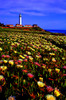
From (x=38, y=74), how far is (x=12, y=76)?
58cm

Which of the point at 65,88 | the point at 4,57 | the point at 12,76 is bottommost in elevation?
the point at 65,88

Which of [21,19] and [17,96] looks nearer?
[17,96]

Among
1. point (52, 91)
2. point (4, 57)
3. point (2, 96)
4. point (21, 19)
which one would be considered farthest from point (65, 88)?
point (21, 19)

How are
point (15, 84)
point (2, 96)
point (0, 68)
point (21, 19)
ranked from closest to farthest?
point (2, 96), point (15, 84), point (0, 68), point (21, 19)

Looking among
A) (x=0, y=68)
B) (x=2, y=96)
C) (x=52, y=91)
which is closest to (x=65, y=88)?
(x=52, y=91)

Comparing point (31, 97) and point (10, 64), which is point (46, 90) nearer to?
point (31, 97)

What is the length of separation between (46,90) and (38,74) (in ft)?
2.02

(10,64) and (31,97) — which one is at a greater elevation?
(10,64)

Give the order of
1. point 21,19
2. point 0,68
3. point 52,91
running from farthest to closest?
point 21,19
point 0,68
point 52,91

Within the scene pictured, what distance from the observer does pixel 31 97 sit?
1.75m

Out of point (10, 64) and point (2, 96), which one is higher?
point (10, 64)

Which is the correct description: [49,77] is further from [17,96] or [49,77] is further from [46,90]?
[17,96]

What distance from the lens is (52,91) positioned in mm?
1893

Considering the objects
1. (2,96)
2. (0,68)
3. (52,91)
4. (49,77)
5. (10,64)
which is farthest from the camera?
(10,64)
